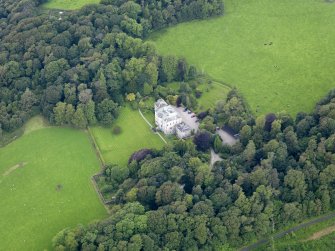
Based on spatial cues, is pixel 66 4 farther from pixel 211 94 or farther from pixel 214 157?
pixel 214 157

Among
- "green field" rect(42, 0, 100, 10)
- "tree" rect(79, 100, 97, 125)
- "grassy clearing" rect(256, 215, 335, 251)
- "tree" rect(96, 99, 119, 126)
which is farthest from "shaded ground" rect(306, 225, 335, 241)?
"green field" rect(42, 0, 100, 10)

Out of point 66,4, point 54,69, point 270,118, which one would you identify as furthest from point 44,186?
point 66,4

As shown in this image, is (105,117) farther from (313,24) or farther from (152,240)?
(313,24)

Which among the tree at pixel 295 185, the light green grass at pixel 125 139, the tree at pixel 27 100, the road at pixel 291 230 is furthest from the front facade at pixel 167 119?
the road at pixel 291 230

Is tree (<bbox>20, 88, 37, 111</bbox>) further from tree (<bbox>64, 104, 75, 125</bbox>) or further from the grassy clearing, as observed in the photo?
the grassy clearing

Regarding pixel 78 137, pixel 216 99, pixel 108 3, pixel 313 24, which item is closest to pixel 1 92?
pixel 78 137

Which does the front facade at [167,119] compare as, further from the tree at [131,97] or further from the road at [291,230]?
the road at [291,230]
